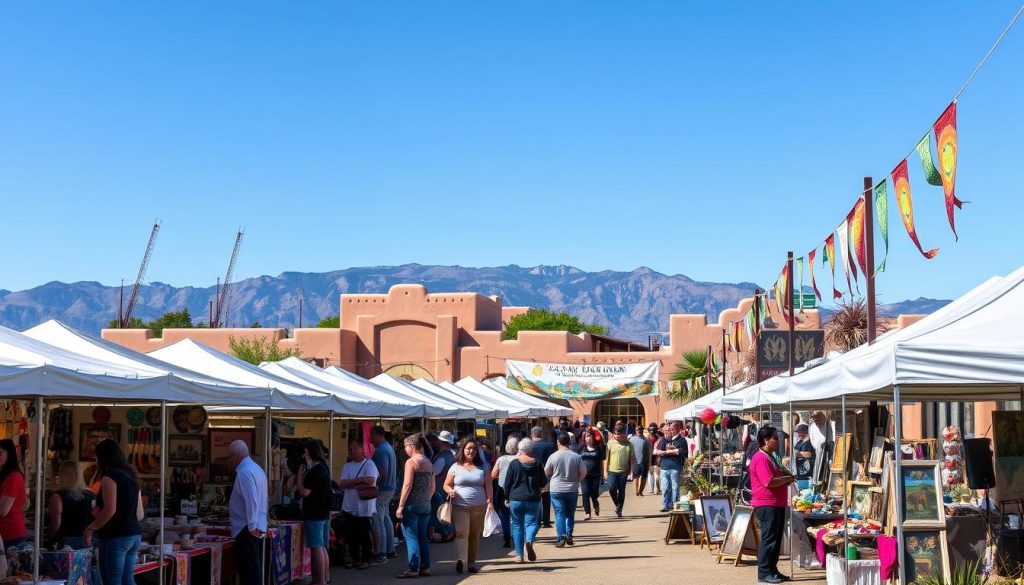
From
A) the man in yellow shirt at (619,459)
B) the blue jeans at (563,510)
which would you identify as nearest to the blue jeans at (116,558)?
the blue jeans at (563,510)

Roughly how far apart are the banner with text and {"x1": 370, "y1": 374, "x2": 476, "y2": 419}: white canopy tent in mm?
21697

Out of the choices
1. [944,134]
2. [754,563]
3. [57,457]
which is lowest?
[754,563]

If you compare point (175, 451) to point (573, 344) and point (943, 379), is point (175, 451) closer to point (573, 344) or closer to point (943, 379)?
point (943, 379)

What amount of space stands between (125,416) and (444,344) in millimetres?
40879

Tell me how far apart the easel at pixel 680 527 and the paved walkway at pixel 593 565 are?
0.53 ft

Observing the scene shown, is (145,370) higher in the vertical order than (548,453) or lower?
higher

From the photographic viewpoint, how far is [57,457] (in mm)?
14430

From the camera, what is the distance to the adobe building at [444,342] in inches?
2130

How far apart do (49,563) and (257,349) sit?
48192 millimetres

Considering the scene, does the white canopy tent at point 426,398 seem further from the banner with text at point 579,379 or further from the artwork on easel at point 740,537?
the banner with text at point 579,379

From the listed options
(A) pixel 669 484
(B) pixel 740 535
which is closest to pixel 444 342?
(A) pixel 669 484

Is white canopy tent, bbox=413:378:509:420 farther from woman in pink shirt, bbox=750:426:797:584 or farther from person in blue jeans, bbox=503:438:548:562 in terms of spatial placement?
woman in pink shirt, bbox=750:426:797:584

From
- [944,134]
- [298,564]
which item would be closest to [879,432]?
[944,134]

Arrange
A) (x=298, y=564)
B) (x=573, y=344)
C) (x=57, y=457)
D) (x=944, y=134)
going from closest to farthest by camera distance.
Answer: (x=944, y=134), (x=298, y=564), (x=57, y=457), (x=573, y=344)
